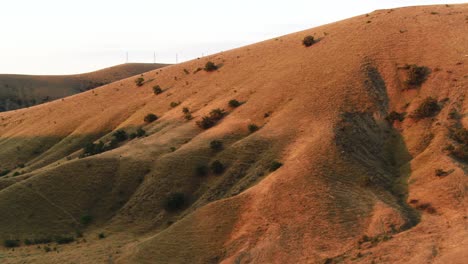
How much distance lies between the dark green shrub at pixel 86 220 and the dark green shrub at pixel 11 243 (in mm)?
6144

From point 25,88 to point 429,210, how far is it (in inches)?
6302

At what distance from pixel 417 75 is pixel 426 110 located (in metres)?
7.84

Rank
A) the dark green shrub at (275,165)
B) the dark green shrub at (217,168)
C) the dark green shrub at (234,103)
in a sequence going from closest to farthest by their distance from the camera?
the dark green shrub at (275,165)
the dark green shrub at (217,168)
the dark green shrub at (234,103)

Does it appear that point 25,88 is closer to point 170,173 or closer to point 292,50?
point 292,50

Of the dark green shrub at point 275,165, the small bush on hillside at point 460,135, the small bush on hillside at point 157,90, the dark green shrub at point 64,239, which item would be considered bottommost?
the dark green shrub at point 64,239

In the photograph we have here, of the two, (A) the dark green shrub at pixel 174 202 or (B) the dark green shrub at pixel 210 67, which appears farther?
(B) the dark green shrub at pixel 210 67

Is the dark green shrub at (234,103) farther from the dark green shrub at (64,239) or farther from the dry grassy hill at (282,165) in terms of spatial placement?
the dark green shrub at (64,239)

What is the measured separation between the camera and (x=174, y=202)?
153ft

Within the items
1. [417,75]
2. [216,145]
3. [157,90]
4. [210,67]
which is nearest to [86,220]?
[216,145]

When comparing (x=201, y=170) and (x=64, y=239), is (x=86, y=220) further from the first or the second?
(x=201, y=170)

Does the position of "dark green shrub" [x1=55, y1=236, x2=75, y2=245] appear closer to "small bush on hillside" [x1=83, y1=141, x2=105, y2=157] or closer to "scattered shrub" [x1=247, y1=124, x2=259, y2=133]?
"small bush on hillside" [x1=83, y1=141, x2=105, y2=157]

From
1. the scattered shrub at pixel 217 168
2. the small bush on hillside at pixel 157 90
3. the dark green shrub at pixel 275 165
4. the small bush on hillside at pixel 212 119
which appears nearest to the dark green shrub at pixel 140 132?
the small bush on hillside at pixel 212 119

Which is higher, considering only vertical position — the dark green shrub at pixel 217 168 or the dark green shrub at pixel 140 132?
the dark green shrub at pixel 140 132

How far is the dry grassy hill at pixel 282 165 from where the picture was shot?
36.9m
